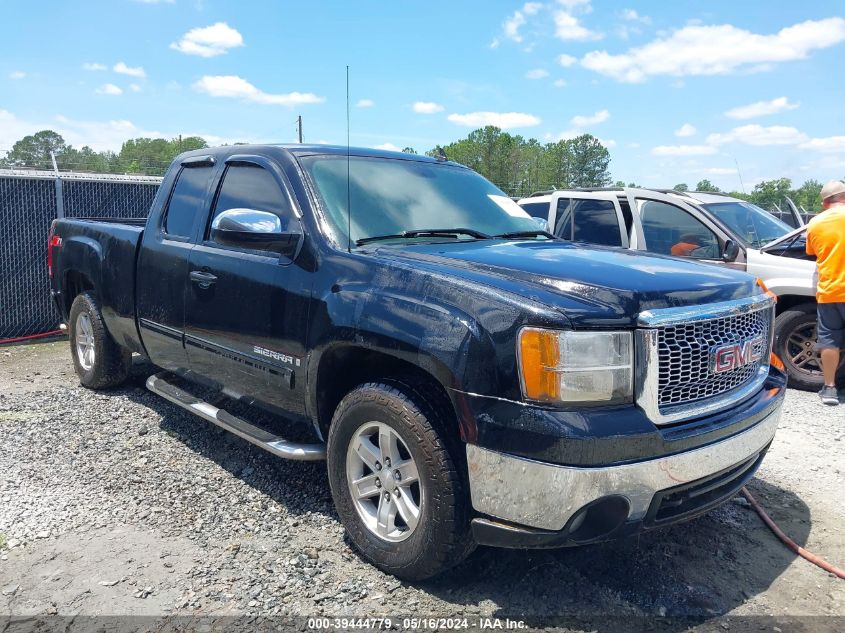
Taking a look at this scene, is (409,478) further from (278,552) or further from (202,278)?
(202,278)

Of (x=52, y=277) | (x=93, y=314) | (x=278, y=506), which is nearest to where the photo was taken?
(x=278, y=506)

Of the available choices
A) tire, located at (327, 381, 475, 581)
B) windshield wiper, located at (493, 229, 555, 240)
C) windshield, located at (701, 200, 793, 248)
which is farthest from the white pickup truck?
tire, located at (327, 381, 475, 581)

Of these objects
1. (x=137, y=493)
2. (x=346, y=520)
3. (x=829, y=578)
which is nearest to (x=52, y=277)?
(x=137, y=493)

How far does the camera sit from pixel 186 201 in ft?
15.0

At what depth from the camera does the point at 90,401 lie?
559cm

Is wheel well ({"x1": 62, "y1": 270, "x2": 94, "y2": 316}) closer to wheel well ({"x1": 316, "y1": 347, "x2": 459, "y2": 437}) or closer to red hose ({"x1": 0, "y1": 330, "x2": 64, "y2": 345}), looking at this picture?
red hose ({"x1": 0, "y1": 330, "x2": 64, "y2": 345})

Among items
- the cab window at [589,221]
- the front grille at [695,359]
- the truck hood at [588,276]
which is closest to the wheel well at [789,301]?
the cab window at [589,221]

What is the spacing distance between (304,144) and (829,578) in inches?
140

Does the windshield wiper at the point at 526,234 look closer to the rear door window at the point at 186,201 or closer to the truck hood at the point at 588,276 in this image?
→ the truck hood at the point at 588,276

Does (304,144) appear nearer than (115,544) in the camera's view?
No

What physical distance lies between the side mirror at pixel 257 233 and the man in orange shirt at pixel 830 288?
16.1ft

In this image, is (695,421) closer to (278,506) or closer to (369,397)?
(369,397)

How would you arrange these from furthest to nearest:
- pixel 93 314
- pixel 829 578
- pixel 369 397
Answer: pixel 93 314
pixel 829 578
pixel 369 397

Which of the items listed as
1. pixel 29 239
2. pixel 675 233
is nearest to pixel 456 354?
pixel 675 233
